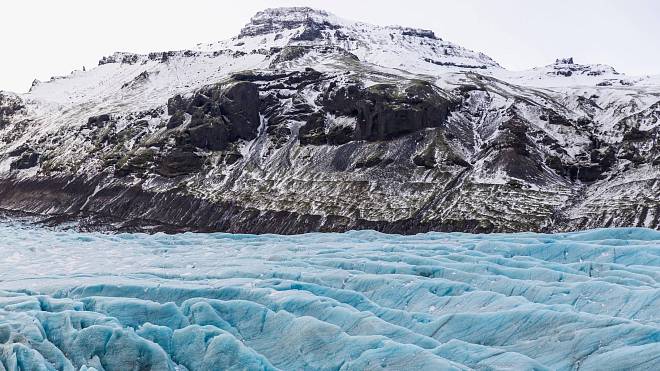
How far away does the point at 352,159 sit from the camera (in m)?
112

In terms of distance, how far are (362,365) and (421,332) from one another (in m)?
3.47

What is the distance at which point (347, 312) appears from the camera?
18.1 meters

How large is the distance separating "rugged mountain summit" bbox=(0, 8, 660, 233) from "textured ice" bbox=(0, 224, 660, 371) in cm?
6286

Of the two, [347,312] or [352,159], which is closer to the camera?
[347,312]

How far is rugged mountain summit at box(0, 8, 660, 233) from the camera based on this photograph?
9162cm

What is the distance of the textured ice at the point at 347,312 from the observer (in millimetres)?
15203

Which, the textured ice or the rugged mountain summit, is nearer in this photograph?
the textured ice

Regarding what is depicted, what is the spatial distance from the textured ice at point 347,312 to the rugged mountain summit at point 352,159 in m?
62.9

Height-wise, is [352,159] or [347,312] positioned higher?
[352,159]

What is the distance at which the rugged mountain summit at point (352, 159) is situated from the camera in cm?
9162

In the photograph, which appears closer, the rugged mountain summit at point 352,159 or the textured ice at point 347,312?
the textured ice at point 347,312

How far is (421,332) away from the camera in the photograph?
17.6 metres

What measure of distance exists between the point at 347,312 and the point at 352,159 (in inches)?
3726

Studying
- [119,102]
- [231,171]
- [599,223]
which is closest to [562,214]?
[599,223]
